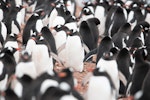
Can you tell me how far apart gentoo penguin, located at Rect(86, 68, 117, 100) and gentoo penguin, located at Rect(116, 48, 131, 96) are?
119 cm

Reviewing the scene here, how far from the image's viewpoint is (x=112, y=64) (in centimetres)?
656

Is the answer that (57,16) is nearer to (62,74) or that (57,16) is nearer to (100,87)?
(100,87)

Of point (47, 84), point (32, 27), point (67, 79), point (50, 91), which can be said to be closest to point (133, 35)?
point (32, 27)

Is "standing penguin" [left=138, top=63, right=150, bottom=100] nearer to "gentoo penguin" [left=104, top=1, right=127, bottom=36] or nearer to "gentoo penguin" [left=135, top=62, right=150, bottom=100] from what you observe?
"gentoo penguin" [left=135, top=62, right=150, bottom=100]

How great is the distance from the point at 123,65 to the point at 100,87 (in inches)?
56.4

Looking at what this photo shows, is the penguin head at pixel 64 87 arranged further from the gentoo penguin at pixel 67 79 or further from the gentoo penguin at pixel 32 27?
the gentoo penguin at pixel 32 27

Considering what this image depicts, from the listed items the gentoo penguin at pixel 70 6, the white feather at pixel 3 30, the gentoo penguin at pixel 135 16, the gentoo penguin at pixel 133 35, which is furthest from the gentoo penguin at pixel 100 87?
the gentoo penguin at pixel 70 6

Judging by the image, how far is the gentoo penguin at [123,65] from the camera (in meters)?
7.05

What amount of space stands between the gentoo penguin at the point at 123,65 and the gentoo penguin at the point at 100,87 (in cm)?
119

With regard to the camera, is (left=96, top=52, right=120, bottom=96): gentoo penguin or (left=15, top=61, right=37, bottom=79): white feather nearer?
(left=15, top=61, right=37, bottom=79): white feather

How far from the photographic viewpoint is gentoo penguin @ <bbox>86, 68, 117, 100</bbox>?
19.0ft

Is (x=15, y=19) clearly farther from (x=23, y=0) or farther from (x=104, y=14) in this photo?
(x=23, y=0)

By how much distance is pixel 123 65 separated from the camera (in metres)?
7.11

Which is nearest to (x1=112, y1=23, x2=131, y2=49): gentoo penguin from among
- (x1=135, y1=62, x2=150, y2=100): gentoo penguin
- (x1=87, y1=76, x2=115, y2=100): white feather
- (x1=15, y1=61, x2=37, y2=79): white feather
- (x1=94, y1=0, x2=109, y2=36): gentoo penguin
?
(x1=94, y1=0, x2=109, y2=36): gentoo penguin
